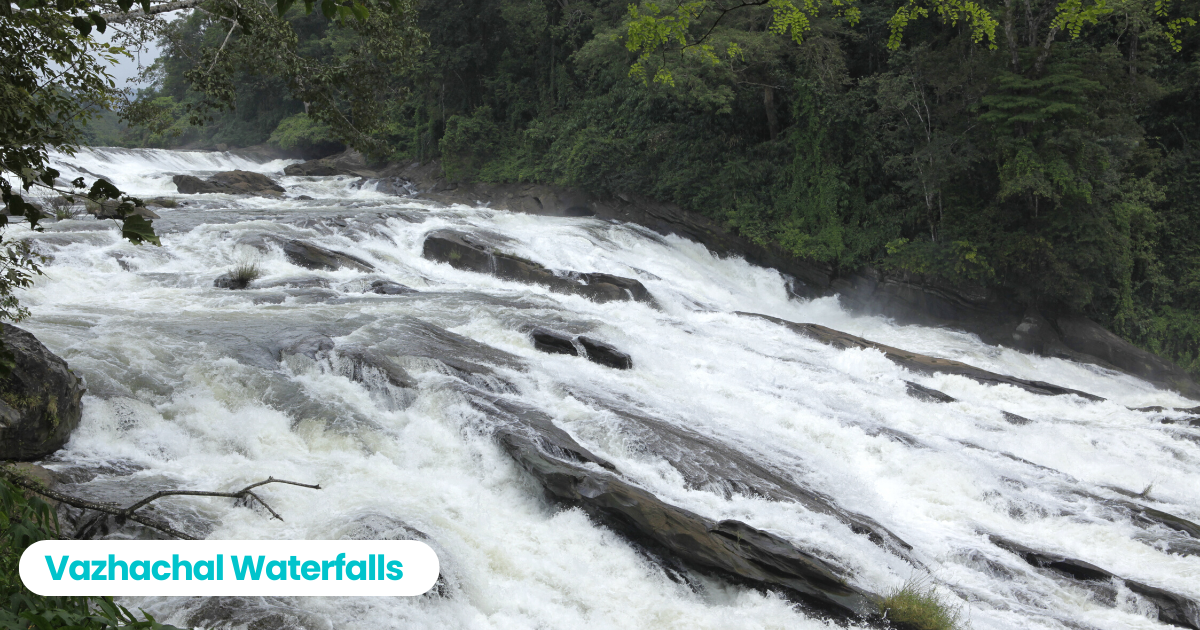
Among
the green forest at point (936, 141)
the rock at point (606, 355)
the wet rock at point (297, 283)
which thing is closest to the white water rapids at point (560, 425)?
the wet rock at point (297, 283)

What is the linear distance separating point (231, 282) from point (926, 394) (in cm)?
974

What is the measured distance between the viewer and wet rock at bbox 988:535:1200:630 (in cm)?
548

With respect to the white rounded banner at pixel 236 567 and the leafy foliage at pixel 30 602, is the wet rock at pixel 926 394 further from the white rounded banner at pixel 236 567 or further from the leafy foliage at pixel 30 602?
the leafy foliage at pixel 30 602

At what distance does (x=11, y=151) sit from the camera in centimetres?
231

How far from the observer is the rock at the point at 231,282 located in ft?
33.7

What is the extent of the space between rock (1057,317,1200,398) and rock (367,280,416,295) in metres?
12.6

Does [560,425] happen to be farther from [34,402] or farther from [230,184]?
[230,184]

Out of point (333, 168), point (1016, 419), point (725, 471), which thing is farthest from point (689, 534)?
point (333, 168)

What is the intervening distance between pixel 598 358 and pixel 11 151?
23.2ft

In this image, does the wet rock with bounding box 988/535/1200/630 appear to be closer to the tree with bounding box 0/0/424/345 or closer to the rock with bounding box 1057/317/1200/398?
the tree with bounding box 0/0/424/345

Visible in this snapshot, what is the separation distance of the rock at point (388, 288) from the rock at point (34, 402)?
545 cm

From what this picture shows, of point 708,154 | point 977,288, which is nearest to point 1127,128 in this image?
point 977,288

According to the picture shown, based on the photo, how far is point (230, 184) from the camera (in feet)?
63.5

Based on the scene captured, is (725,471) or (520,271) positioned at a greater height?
(520,271)
